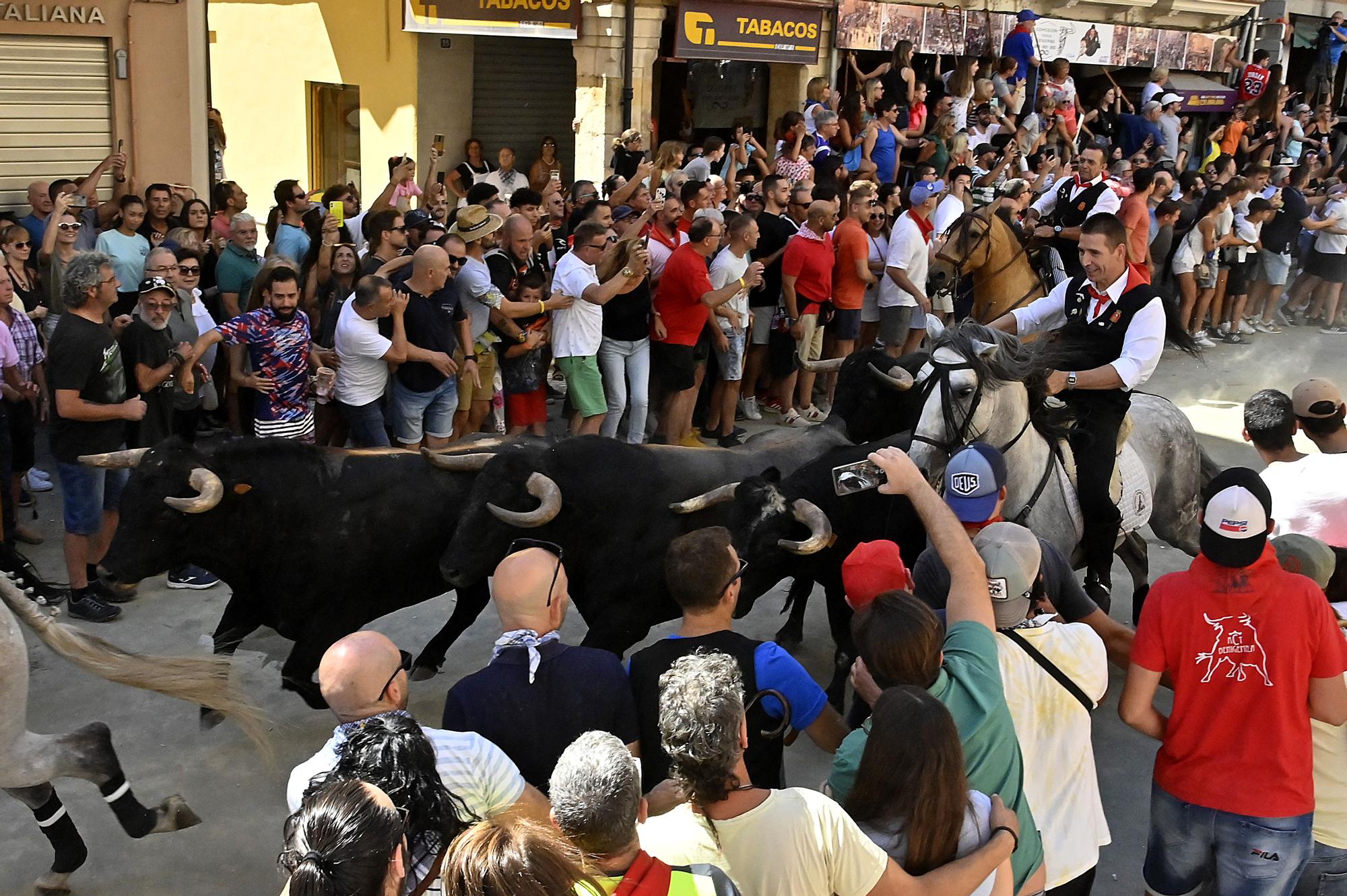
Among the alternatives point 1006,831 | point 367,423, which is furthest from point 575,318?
point 1006,831

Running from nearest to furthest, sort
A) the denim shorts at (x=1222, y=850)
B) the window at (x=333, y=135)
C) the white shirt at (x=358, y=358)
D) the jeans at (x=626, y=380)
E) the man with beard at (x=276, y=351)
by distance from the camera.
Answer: the denim shorts at (x=1222, y=850), the man with beard at (x=276, y=351), the white shirt at (x=358, y=358), the jeans at (x=626, y=380), the window at (x=333, y=135)

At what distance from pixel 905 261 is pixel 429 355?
524 centimetres

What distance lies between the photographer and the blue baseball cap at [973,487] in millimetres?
4582

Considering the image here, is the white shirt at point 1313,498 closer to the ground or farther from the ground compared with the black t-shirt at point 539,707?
farther from the ground

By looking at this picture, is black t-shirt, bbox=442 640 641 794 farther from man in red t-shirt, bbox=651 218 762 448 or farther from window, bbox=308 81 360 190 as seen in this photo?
window, bbox=308 81 360 190

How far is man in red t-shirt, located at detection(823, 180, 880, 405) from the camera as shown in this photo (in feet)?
37.5

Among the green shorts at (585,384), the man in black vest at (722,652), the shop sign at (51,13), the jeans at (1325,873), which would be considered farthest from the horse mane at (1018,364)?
the shop sign at (51,13)

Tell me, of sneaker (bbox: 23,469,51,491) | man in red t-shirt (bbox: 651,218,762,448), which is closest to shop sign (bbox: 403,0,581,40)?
man in red t-shirt (bbox: 651,218,762,448)

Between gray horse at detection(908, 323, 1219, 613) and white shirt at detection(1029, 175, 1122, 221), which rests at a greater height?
white shirt at detection(1029, 175, 1122, 221)

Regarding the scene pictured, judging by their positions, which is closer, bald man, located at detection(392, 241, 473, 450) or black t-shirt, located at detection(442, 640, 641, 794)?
black t-shirt, located at detection(442, 640, 641, 794)

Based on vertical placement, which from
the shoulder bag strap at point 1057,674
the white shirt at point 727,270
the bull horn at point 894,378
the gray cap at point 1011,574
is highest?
the white shirt at point 727,270

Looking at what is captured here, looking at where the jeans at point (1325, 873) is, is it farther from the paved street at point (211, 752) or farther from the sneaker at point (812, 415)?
the sneaker at point (812, 415)

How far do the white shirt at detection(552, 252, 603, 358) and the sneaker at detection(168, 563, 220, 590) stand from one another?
116 inches

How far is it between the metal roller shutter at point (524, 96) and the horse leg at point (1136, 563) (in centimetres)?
1340
